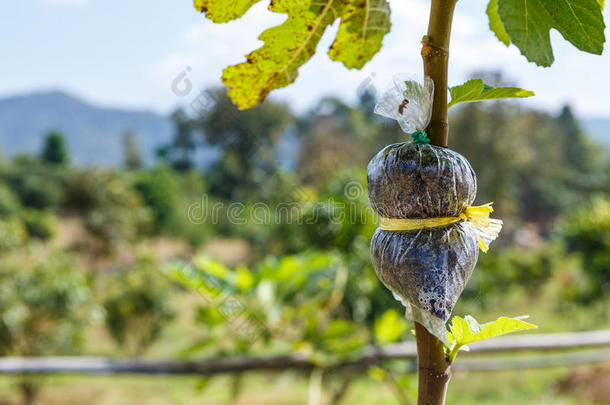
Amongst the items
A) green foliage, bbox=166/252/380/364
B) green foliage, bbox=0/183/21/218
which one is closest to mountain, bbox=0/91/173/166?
green foliage, bbox=0/183/21/218

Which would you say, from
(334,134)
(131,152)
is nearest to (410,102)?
(334,134)

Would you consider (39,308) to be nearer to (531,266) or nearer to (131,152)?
(531,266)

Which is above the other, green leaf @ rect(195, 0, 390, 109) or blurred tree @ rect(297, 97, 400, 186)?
blurred tree @ rect(297, 97, 400, 186)

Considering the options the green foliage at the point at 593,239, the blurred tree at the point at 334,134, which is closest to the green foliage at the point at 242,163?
the blurred tree at the point at 334,134

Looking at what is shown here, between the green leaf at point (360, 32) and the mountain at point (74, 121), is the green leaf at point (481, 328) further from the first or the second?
the mountain at point (74, 121)

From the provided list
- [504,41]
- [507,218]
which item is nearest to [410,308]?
[504,41]

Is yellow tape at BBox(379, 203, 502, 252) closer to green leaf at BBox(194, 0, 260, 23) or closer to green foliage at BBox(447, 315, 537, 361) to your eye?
green foliage at BBox(447, 315, 537, 361)
